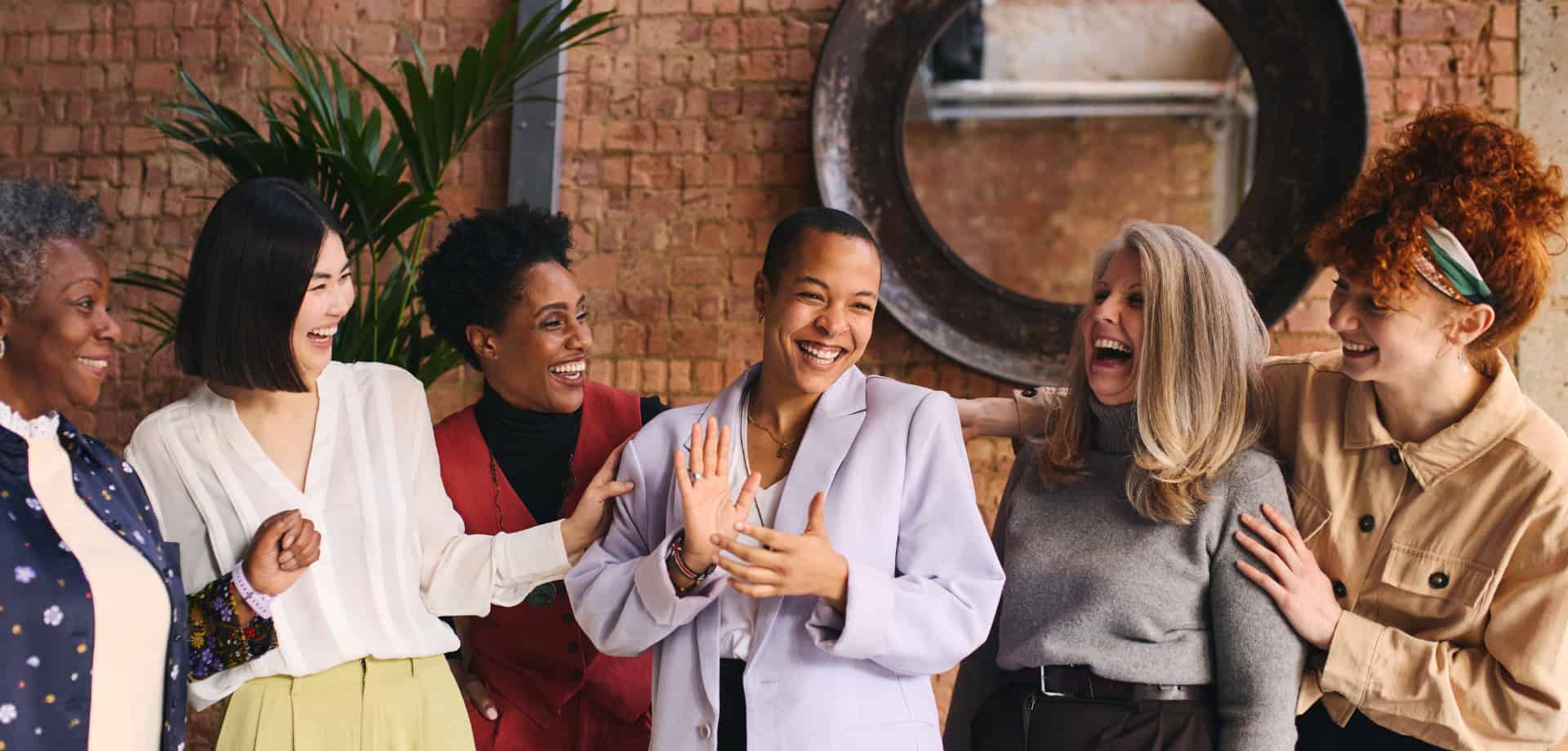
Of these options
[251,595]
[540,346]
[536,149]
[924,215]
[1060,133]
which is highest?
[1060,133]

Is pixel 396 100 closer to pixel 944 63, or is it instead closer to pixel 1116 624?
pixel 1116 624

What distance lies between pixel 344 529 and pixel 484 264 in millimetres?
783

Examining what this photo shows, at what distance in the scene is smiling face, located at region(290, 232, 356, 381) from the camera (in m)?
1.95

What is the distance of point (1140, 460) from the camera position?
2.00 metres

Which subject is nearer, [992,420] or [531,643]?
[531,643]

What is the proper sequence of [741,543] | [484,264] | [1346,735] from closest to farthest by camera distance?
[741,543] < [1346,735] < [484,264]

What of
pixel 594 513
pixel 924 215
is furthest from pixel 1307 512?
pixel 924 215

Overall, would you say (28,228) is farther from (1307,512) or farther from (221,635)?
(1307,512)

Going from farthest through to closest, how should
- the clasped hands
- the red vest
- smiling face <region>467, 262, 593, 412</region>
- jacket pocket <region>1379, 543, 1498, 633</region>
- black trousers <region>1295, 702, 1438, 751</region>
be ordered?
smiling face <region>467, 262, 593, 412</region>
the red vest
black trousers <region>1295, 702, 1438, 751</region>
jacket pocket <region>1379, 543, 1498, 633</region>
the clasped hands

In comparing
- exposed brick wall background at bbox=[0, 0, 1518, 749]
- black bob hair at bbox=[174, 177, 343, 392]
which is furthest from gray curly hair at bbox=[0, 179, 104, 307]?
exposed brick wall background at bbox=[0, 0, 1518, 749]

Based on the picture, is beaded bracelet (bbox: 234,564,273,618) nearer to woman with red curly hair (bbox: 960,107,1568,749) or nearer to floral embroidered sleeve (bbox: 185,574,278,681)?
floral embroidered sleeve (bbox: 185,574,278,681)

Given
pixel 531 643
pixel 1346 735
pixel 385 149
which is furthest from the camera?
pixel 385 149

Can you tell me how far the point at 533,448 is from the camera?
2.49 metres

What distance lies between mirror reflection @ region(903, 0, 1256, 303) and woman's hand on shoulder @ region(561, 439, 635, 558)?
3.62m
